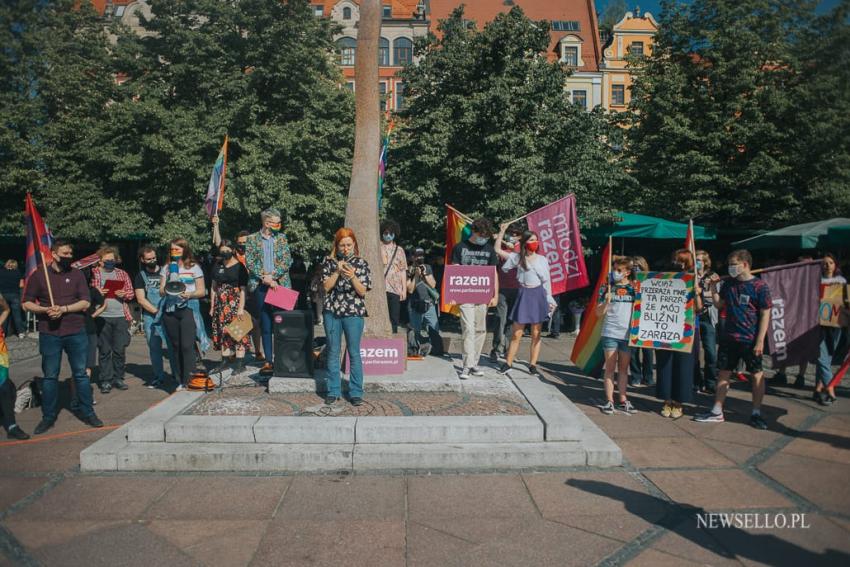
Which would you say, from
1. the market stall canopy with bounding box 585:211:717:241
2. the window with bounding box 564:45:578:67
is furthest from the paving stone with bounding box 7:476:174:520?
the window with bounding box 564:45:578:67

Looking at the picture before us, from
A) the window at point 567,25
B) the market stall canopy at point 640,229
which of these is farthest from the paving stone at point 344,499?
the window at point 567,25

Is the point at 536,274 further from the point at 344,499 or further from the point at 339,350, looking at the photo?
the point at 344,499

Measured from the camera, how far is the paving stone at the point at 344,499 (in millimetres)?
4270

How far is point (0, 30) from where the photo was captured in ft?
71.4

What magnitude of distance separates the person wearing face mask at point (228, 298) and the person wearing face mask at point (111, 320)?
141 cm

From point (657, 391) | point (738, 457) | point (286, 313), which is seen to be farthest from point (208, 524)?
point (657, 391)

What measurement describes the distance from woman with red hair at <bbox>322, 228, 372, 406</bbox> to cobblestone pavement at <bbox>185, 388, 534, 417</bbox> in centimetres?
23

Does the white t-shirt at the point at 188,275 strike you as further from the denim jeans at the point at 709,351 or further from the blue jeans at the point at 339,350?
the denim jeans at the point at 709,351

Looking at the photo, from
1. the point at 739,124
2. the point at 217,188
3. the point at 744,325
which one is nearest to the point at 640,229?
the point at 739,124

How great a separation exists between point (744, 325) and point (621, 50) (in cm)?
4524

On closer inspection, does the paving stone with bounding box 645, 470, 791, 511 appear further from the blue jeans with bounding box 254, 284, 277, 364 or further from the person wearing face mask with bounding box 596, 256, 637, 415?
the blue jeans with bounding box 254, 284, 277, 364

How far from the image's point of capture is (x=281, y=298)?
723 cm

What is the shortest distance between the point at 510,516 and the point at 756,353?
354cm

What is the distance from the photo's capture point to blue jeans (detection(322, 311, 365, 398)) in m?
6.15
